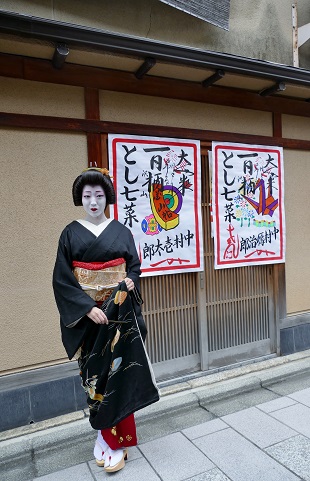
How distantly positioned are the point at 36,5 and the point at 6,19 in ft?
3.88

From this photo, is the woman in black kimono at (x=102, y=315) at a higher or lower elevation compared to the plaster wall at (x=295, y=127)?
lower

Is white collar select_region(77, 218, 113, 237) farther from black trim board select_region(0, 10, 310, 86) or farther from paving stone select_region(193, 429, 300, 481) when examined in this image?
paving stone select_region(193, 429, 300, 481)

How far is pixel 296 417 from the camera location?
12.4 feet

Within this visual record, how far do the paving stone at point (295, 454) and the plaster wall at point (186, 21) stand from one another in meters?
4.85

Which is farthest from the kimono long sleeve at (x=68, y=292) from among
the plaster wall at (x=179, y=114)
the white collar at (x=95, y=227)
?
the plaster wall at (x=179, y=114)

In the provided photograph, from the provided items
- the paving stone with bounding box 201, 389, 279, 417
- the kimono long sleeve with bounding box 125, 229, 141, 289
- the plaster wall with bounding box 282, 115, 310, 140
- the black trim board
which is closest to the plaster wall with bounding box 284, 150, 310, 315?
the plaster wall with bounding box 282, 115, 310, 140

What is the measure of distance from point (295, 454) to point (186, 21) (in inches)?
204

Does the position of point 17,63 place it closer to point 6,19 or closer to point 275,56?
point 6,19

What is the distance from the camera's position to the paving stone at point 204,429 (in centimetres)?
355

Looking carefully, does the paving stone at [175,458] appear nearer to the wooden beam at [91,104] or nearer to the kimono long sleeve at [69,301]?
the kimono long sleeve at [69,301]

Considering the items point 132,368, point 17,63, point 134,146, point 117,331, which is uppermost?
point 17,63

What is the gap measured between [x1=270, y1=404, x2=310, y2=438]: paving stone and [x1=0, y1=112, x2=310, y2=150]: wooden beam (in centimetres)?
342

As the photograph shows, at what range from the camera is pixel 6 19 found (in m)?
2.93

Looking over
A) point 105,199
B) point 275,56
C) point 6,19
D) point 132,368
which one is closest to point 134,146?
point 105,199
